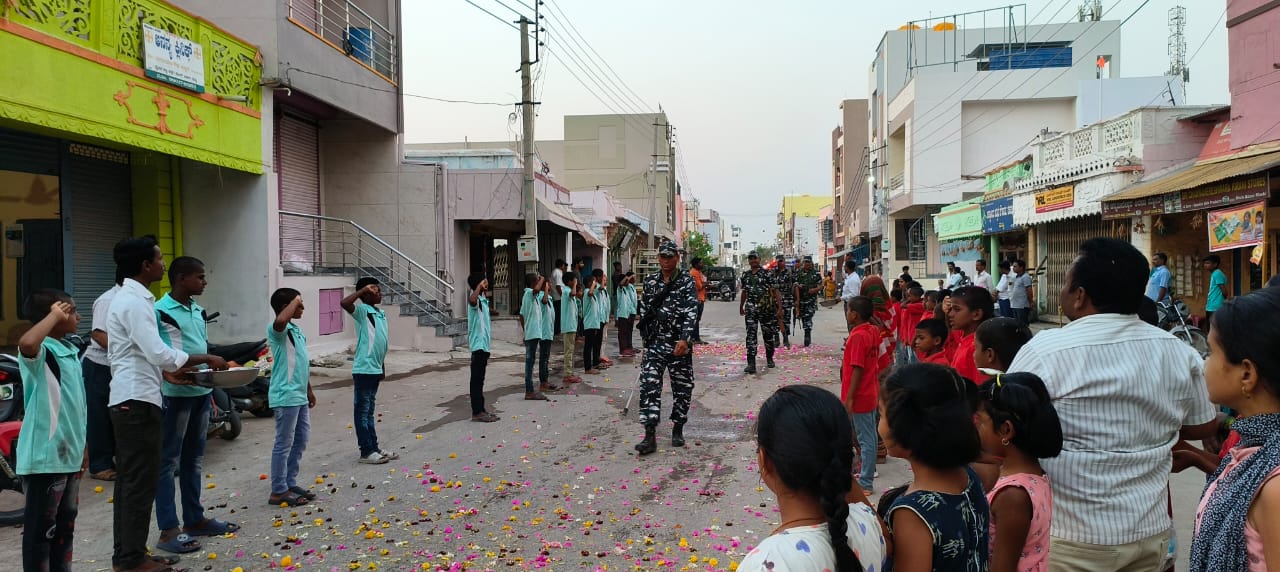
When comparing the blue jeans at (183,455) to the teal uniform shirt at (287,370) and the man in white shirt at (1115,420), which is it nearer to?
the teal uniform shirt at (287,370)

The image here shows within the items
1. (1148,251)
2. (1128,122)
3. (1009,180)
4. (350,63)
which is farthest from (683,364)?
(1009,180)

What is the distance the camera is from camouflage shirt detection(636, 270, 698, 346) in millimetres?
7383

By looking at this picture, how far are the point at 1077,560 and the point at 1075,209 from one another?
56.7 feet

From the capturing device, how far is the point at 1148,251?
15.0 meters

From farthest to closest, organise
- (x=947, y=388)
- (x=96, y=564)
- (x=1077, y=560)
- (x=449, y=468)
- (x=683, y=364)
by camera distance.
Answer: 1. (x=683, y=364)
2. (x=449, y=468)
3. (x=96, y=564)
4. (x=1077, y=560)
5. (x=947, y=388)

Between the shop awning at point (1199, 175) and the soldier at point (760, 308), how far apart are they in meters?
6.27

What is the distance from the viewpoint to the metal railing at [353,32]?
15516 millimetres

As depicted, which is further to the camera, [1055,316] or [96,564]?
[1055,316]

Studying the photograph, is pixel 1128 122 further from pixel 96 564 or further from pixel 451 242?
pixel 96 564

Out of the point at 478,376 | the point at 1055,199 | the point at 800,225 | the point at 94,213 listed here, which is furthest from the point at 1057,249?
the point at 800,225

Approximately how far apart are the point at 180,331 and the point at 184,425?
0.61m

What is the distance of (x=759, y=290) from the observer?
524 inches

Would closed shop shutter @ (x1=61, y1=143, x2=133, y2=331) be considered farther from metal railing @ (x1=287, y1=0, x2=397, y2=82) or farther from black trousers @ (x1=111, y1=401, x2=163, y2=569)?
black trousers @ (x1=111, y1=401, x2=163, y2=569)

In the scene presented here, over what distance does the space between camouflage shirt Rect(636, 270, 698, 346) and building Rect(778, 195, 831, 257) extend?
6926cm
